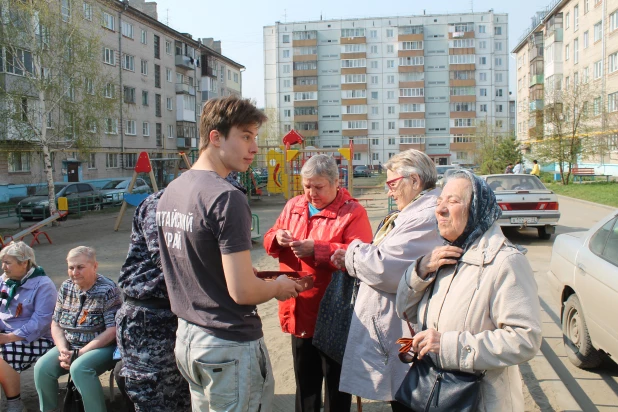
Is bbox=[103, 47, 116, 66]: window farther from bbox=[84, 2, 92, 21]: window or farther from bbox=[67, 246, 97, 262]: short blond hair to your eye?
bbox=[67, 246, 97, 262]: short blond hair

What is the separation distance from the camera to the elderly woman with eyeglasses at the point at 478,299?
2102mm

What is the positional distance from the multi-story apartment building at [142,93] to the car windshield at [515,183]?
2398 cm

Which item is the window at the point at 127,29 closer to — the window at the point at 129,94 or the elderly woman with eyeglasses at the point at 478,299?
the window at the point at 129,94

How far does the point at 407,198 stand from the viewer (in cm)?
300

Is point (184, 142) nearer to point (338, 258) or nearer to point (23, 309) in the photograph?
point (23, 309)

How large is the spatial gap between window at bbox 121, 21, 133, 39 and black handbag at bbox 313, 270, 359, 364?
136 feet

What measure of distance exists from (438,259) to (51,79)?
69.1 ft

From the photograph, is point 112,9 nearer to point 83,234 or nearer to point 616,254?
point 83,234

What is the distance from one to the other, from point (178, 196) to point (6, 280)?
2823 millimetres

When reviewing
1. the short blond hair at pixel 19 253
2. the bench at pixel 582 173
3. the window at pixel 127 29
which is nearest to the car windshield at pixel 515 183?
the short blond hair at pixel 19 253

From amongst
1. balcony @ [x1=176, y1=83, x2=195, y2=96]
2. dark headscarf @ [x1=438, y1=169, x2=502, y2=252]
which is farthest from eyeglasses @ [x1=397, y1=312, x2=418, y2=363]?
balcony @ [x1=176, y1=83, x2=195, y2=96]

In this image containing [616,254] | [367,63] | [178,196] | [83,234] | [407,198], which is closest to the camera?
[178,196]

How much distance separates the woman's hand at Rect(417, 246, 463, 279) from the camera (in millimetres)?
2236

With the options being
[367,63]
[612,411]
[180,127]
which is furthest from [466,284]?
[367,63]
